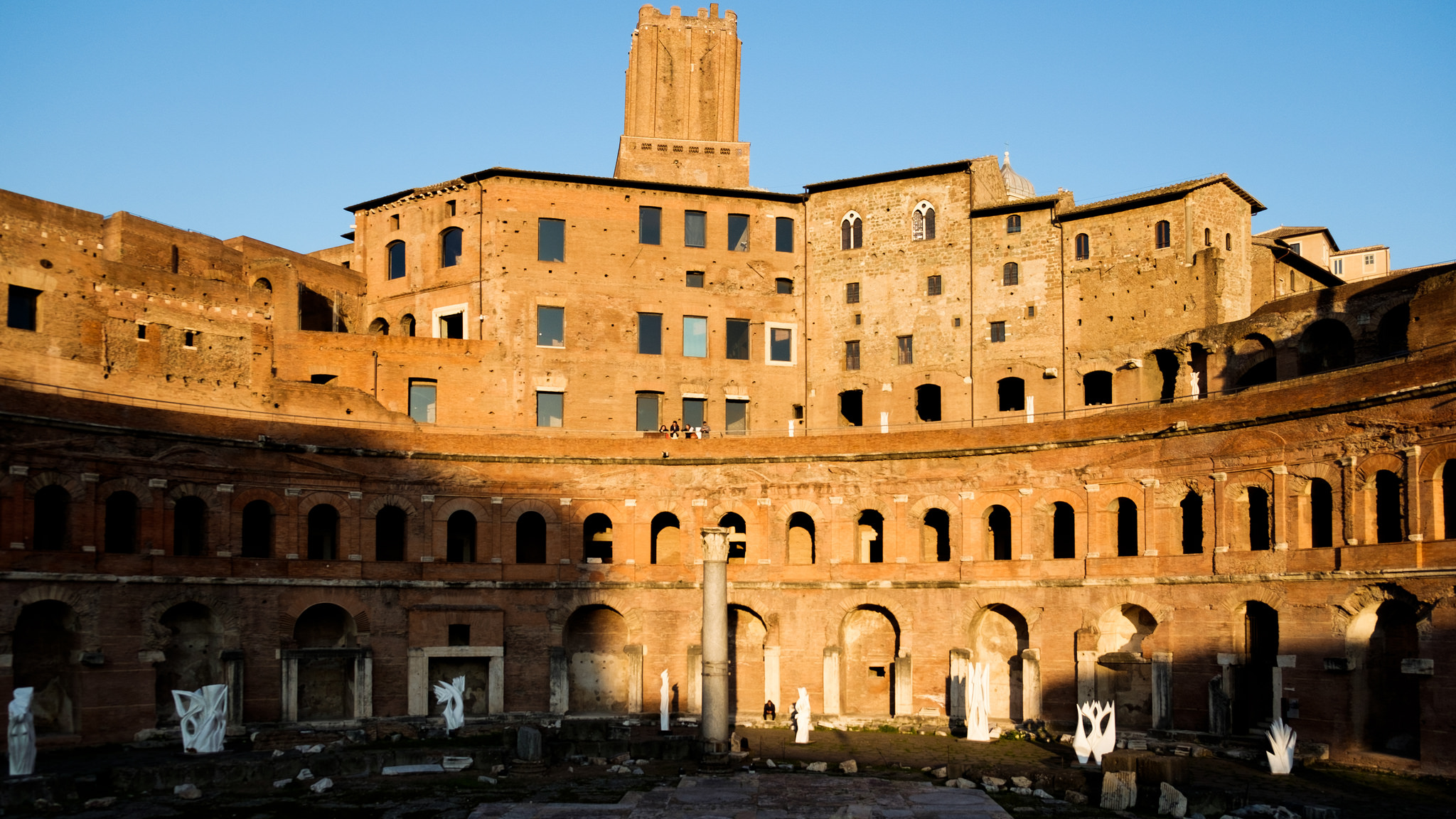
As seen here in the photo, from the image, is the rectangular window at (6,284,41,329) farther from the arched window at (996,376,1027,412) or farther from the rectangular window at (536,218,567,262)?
the arched window at (996,376,1027,412)

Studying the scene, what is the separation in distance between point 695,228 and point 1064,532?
60.4 ft

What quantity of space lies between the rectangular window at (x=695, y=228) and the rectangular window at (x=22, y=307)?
2245cm

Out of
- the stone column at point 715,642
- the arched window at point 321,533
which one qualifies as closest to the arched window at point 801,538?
the stone column at point 715,642

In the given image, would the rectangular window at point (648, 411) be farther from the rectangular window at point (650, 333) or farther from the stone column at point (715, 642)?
the stone column at point (715, 642)

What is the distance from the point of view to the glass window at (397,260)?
51.8 m

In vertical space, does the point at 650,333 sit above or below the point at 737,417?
above

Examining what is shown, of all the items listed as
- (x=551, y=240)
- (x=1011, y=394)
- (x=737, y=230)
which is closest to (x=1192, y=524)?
(x=1011, y=394)

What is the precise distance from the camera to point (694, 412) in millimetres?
49719

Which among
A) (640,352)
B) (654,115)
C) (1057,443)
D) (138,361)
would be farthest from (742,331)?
(138,361)

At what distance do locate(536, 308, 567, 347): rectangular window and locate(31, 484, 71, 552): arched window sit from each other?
57.6ft

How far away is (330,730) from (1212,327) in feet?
99.8

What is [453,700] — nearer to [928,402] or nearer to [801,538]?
[801,538]

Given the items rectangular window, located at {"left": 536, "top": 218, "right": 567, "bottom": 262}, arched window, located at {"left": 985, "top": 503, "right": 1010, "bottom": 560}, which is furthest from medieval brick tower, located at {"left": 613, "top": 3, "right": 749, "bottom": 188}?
arched window, located at {"left": 985, "top": 503, "right": 1010, "bottom": 560}

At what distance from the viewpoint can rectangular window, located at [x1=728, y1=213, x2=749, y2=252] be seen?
169 ft
